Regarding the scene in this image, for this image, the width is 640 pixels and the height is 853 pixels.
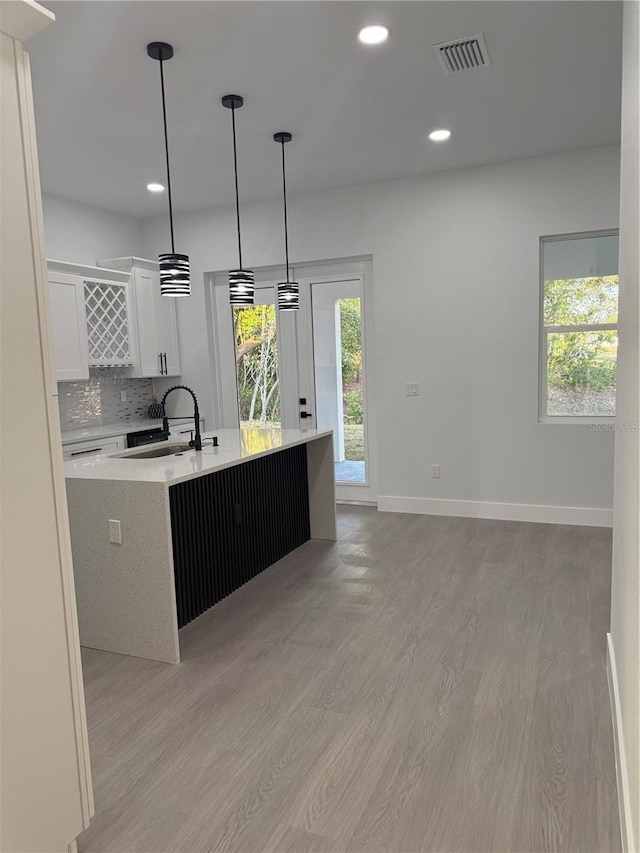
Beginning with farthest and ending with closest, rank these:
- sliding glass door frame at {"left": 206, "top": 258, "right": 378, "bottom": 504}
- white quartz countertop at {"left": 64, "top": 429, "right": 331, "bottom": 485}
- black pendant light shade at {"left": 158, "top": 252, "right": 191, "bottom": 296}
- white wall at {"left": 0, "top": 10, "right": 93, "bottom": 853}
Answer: sliding glass door frame at {"left": 206, "top": 258, "right": 378, "bottom": 504} → black pendant light shade at {"left": 158, "top": 252, "right": 191, "bottom": 296} → white quartz countertop at {"left": 64, "top": 429, "right": 331, "bottom": 485} → white wall at {"left": 0, "top": 10, "right": 93, "bottom": 853}

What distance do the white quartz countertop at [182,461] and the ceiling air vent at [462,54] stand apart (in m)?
2.32

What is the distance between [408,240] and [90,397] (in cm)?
333

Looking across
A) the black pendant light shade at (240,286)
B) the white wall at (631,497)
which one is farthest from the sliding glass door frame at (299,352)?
the white wall at (631,497)

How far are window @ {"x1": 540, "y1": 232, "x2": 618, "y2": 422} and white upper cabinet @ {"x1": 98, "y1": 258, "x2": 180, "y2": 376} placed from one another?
11.8 ft

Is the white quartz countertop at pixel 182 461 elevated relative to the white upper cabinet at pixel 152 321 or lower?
lower

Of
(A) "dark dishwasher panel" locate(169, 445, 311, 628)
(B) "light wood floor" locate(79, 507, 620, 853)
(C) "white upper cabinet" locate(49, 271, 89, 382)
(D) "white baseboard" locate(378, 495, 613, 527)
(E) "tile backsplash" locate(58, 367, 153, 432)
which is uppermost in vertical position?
(C) "white upper cabinet" locate(49, 271, 89, 382)

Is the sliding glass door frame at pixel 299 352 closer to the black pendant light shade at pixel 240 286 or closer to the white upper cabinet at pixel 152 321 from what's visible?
the white upper cabinet at pixel 152 321

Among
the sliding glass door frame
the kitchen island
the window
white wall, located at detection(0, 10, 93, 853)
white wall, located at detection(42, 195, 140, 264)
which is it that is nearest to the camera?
white wall, located at detection(0, 10, 93, 853)

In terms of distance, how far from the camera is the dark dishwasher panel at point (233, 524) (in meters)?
3.36

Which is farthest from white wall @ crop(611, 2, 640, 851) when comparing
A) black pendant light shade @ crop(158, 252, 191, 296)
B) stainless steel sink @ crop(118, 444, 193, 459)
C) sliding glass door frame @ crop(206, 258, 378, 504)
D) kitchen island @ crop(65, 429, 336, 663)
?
sliding glass door frame @ crop(206, 258, 378, 504)

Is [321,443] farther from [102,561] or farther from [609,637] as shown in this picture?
[609,637]

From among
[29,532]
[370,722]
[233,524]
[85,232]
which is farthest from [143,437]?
[29,532]

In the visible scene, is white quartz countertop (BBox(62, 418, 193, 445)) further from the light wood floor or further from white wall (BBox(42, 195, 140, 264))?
the light wood floor

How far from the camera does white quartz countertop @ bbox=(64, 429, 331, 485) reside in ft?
9.96
